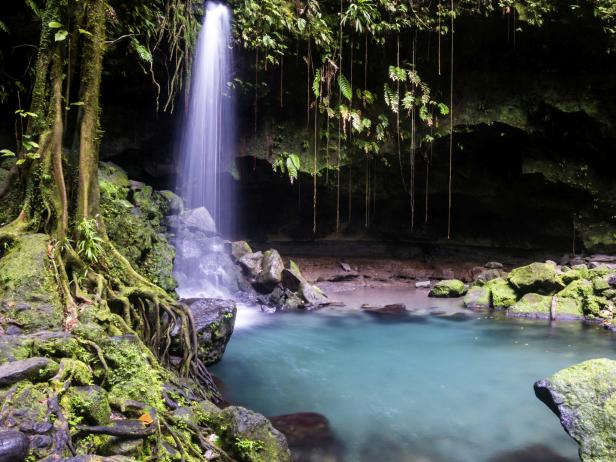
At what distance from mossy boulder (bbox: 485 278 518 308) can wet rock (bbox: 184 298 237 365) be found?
8085 mm

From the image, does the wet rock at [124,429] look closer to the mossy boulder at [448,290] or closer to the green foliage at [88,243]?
the green foliage at [88,243]

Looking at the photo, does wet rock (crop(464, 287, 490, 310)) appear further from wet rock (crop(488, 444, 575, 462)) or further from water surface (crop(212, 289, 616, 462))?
wet rock (crop(488, 444, 575, 462))

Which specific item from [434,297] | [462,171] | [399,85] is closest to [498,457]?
[434,297]

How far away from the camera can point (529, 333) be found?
9688 millimetres

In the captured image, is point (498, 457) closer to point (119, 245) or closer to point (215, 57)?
point (119, 245)

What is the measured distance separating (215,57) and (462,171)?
941 centimetres

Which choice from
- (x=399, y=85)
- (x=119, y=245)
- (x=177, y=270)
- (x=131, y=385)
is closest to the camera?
(x=131, y=385)

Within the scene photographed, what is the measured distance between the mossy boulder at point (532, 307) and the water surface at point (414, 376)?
0.73 m

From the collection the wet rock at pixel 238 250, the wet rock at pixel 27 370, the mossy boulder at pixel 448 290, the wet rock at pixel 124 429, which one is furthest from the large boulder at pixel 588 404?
the wet rock at pixel 238 250

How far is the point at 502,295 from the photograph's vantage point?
1227cm

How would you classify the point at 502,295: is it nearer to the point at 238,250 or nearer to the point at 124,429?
the point at 238,250

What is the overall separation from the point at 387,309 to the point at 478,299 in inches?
108

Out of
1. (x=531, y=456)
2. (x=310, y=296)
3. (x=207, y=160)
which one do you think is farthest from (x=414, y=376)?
(x=207, y=160)

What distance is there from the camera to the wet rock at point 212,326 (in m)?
6.87
